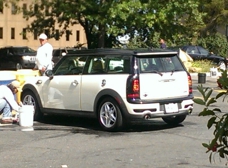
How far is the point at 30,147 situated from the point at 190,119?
463cm

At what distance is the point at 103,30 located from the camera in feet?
93.5

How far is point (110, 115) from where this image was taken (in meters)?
11.0

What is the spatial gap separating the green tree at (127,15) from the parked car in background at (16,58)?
6.95 metres

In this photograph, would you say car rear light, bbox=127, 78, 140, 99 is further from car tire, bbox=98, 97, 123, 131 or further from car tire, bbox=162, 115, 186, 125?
car tire, bbox=162, 115, 186, 125

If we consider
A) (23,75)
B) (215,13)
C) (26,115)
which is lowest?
(26,115)

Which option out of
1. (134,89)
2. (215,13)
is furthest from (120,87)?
(215,13)

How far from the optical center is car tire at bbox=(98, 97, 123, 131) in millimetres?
10867

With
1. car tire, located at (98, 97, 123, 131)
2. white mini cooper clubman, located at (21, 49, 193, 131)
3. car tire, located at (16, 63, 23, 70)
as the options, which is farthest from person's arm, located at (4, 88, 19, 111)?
car tire, located at (16, 63, 23, 70)

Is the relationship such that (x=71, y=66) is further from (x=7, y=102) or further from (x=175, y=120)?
(x=175, y=120)

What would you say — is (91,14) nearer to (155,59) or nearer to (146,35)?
(146,35)

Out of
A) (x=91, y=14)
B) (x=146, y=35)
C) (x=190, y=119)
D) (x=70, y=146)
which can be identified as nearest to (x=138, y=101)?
(x=70, y=146)

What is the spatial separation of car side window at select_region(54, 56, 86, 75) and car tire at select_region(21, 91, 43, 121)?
2.75 feet

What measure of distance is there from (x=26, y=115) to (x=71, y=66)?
1388 mm

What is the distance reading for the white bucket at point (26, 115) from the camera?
1162 cm
